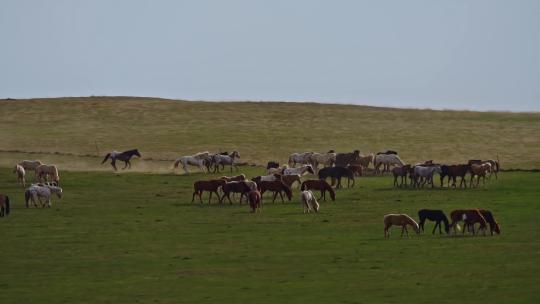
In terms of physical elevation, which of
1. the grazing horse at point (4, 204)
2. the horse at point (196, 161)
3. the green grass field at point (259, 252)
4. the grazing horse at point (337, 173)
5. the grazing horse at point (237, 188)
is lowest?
the green grass field at point (259, 252)

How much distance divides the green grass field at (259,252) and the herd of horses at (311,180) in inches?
21.8

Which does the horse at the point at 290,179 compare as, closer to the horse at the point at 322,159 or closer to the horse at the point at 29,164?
the horse at the point at 322,159

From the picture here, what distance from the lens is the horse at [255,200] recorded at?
40.6 m

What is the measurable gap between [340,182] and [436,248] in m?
16.7

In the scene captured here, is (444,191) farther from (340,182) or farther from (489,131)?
(489,131)

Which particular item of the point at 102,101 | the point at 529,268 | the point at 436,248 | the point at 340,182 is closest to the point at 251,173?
the point at 340,182

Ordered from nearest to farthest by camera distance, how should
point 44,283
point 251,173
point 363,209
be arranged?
1. point 44,283
2. point 363,209
3. point 251,173

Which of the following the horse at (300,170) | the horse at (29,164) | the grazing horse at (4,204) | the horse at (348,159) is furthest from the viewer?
the horse at (348,159)

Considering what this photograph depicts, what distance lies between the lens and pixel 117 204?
43.3m

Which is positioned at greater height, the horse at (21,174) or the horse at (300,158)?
the horse at (300,158)

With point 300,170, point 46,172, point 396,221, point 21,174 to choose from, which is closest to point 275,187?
point 300,170

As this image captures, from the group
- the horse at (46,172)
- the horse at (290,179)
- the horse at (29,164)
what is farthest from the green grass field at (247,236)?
the horse at (290,179)

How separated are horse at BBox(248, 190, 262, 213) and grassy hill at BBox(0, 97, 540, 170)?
15.5 meters

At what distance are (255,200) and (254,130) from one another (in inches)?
1280
